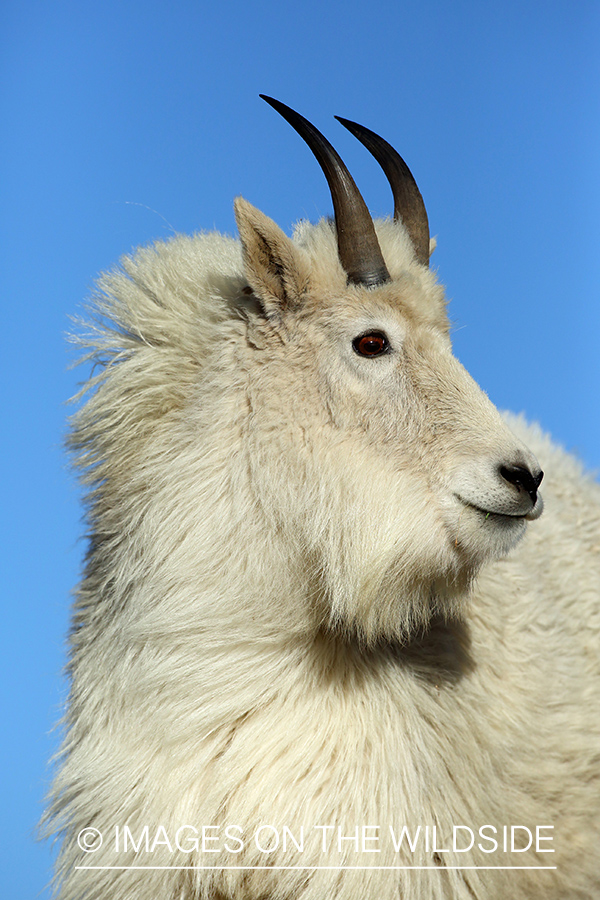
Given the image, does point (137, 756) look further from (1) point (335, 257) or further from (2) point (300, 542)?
(1) point (335, 257)

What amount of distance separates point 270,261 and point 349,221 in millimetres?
416

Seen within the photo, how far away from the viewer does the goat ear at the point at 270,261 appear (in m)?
3.91

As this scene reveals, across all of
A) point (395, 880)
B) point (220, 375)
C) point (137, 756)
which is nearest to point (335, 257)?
point (220, 375)

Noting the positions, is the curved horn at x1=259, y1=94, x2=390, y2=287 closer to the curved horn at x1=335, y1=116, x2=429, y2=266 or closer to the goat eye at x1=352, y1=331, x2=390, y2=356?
the goat eye at x1=352, y1=331, x2=390, y2=356

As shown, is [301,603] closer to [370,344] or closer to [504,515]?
[504,515]

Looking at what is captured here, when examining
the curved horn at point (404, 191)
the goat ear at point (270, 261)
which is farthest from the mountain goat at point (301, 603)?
the curved horn at point (404, 191)

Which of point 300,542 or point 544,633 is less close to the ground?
point 544,633

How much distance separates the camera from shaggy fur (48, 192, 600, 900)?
371 cm

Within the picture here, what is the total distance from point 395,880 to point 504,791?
0.76 m

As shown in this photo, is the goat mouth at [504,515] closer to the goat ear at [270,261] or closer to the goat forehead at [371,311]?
the goat forehead at [371,311]

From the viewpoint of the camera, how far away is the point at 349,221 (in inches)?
162

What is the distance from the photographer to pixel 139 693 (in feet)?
12.9

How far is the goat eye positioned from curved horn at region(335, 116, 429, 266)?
0.83m

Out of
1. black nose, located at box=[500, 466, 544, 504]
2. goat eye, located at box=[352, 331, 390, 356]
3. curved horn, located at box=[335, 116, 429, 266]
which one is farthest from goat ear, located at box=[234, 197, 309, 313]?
black nose, located at box=[500, 466, 544, 504]
